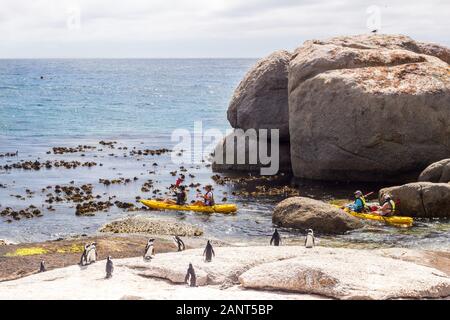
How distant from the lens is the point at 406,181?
142ft

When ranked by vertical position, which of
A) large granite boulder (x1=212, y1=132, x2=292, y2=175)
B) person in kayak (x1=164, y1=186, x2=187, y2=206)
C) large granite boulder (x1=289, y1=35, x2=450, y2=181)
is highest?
large granite boulder (x1=289, y1=35, x2=450, y2=181)

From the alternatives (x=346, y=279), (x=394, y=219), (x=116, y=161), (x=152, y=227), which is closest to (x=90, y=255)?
(x=346, y=279)

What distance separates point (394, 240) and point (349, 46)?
19.1 meters

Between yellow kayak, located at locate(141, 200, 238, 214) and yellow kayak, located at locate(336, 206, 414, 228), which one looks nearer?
yellow kayak, located at locate(336, 206, 414, 228)

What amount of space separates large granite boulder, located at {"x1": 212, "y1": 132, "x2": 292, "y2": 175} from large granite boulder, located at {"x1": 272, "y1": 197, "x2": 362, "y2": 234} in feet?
50.4

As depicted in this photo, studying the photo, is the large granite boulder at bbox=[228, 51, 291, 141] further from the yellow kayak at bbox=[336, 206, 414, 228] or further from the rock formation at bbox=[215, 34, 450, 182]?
the yellow kayak at bbox=[336, 206, 414, 228]

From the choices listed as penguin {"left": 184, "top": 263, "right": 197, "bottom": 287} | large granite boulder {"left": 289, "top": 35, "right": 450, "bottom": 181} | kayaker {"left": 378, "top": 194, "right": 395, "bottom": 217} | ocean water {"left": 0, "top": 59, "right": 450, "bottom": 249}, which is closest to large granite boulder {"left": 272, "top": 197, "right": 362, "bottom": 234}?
ocean water {"left": 0, "top": 59, "right": 450, "bottom": 249}

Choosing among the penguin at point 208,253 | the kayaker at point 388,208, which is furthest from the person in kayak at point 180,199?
the penguin at point 208,253

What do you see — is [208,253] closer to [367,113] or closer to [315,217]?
[315,217]

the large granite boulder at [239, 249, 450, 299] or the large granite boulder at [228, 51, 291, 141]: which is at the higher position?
the large granite boulder at [228, 51, 291, 141]

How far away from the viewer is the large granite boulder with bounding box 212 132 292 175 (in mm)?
49656

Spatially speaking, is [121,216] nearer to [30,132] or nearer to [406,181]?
[406,181]

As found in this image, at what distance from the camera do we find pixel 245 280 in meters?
18.6
